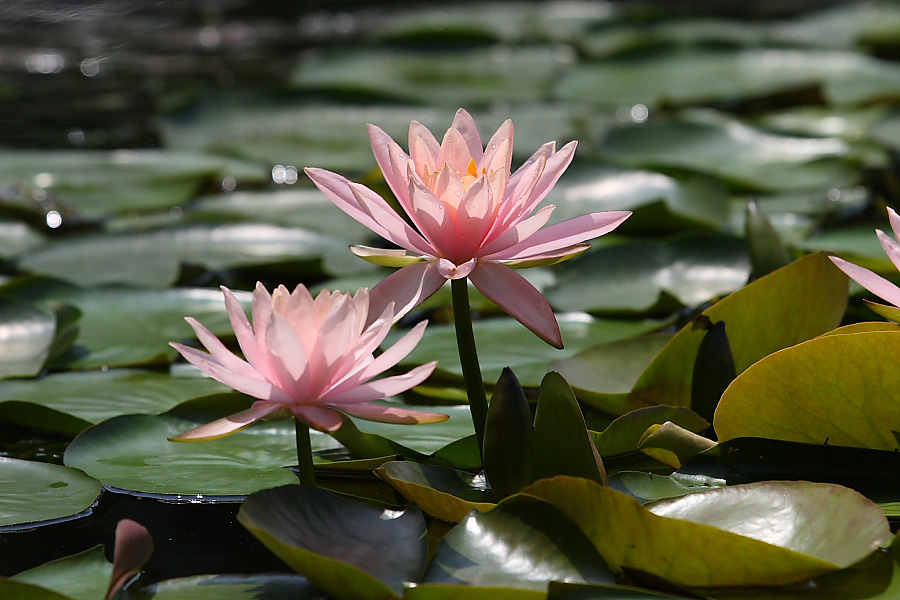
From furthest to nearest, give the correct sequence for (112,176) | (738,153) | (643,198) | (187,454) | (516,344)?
(738,153) < (112,176) < (643,198) < (516,344) < (187,454)

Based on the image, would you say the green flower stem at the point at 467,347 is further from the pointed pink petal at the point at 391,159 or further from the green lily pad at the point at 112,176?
the green lily pad at the point at 112,176

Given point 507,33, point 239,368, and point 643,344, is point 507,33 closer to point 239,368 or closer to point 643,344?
point 643,344

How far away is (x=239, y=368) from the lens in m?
0.83

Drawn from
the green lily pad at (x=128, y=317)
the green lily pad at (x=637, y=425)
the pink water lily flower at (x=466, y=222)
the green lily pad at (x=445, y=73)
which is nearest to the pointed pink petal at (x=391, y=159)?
the pink water lily flower at (x=466, y=222)

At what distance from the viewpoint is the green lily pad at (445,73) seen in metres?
3.02

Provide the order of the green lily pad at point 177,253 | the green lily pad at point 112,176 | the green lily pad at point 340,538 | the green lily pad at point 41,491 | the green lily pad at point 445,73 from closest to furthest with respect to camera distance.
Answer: the green lily pad at point 340,538 → the green lily pad at point 41,491 → the green lily pad at point 177,253 → the green lily pad at point 112,176 → the green lily pad at point 445,73

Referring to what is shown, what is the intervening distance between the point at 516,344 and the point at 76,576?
0.71 metres

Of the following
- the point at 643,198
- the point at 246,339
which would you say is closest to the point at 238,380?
the point at 246,339

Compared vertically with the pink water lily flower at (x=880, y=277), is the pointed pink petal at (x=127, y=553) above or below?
below

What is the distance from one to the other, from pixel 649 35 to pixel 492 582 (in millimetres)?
3257

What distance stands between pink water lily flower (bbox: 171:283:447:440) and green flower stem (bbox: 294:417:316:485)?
35 mm

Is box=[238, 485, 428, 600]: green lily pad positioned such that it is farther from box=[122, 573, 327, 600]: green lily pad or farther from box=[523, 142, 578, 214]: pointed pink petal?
box=[523, 142, 578, 214]: pointed pink petal

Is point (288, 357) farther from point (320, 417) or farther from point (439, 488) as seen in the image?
point (439, 488)

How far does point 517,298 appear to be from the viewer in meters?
0.86
